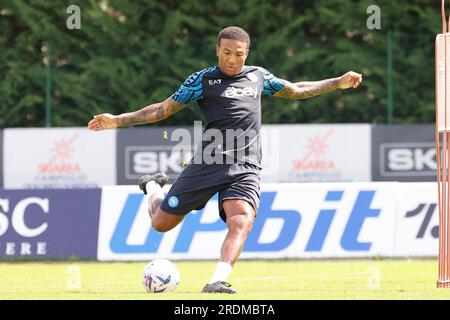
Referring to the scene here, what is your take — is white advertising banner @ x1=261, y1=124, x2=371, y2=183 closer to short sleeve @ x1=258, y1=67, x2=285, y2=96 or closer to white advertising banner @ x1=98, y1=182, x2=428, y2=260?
white advertising banner @ x1=98, y1=182, x2=428, y2=260

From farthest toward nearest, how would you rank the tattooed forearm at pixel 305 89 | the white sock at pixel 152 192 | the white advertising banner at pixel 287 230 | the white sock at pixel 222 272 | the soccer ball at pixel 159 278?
the white advertising banner at pixel 287 230, the white sock at pixel 152 192, the tattooed forearm at pixel 305 89, the soccer ball at pixel 159 278, the white sock at pixel 222 272

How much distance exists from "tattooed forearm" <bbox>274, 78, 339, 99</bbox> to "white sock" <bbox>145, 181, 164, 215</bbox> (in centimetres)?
155

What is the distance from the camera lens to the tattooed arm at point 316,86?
1127 cm

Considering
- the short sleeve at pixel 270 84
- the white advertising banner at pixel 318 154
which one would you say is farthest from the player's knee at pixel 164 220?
the white advertising banner at pixel 318 154

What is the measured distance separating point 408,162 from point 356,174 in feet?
3.24

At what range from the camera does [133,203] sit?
58.5 feet

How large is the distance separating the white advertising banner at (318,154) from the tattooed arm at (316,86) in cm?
1024

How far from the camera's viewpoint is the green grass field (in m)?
10.4

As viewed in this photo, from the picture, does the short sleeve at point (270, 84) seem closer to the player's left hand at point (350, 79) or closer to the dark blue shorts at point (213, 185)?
the player's left hand at point (350, 79)

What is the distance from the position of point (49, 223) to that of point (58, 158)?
399cm

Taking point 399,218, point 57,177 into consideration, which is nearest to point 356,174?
point 399,218

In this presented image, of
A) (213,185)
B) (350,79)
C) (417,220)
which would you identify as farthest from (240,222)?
(417,220)

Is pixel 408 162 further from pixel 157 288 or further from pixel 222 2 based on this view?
pixel 157 288

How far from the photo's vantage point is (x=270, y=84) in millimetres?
11281
